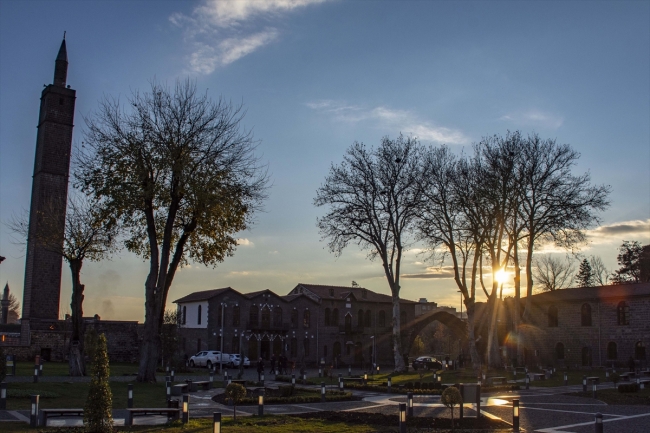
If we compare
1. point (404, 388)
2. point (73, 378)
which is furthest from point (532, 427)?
point (73, 378)

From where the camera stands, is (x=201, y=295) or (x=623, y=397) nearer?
(x=623, y=397)

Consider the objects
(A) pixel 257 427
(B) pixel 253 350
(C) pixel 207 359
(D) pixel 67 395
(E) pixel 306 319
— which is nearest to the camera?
(A) pixel 257 427

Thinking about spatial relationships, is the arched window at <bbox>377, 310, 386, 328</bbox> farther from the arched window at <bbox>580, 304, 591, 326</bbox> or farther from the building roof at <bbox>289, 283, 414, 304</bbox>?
the arched window at <bbox>580, 304, 591, 326</bbox>

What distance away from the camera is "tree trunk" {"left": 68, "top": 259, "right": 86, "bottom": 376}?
29.9 meters

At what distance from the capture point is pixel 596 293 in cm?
5078

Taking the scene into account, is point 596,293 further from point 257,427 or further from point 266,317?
point 257,427

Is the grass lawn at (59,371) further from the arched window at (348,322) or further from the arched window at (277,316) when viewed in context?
the arched window at (348,322)

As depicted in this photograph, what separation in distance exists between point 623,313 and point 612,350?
314 cm

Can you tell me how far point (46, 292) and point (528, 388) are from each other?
38.2 meters

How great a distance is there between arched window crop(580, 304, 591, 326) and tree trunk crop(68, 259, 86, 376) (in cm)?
4016

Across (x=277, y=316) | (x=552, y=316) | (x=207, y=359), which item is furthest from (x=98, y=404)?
(x=552, y=316)

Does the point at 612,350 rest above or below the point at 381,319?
below

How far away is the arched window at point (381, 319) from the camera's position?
6700cm

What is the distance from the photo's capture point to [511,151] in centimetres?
4128
